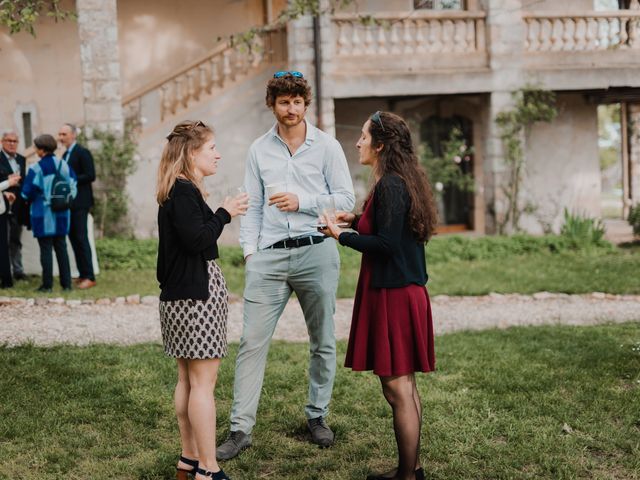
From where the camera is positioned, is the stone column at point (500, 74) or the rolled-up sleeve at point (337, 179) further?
the stone column at point (500, 74)

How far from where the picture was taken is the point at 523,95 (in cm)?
1561

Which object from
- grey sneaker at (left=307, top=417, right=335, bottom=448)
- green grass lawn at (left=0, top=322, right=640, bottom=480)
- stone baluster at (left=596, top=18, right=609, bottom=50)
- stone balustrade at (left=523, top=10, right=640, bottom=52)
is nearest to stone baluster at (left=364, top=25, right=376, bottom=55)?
stone balustrade at (left=523, top=10, right=640, bottom=52)

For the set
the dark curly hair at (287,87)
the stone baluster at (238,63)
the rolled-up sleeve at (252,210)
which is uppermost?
the stone baluster at (238,63)

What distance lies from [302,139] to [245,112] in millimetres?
10547

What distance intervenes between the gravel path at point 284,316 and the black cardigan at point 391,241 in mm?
4084

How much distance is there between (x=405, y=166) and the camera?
4.26 metres

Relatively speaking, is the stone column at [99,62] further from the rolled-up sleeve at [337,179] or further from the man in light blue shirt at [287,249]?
the rolled-up sleeve at [337,179]

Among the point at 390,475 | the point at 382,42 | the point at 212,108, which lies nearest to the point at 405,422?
the point at 390,475

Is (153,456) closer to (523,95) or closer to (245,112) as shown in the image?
(245,112)

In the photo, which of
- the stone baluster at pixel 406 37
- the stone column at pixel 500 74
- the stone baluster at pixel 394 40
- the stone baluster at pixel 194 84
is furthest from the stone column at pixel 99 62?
the stone column at pixel 500 74

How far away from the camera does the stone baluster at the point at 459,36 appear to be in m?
15.5

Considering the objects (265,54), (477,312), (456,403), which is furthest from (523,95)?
(456,403)

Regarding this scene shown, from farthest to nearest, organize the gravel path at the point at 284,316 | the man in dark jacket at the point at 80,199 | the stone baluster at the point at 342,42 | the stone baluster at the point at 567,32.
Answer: the stone baluster at the point at 567,32 < the stone baluster at the point at 342,42 < the man in dark jacket at the point at 80,199 < the gravel path at the point at 284,316

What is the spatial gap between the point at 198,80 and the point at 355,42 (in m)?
2.82
